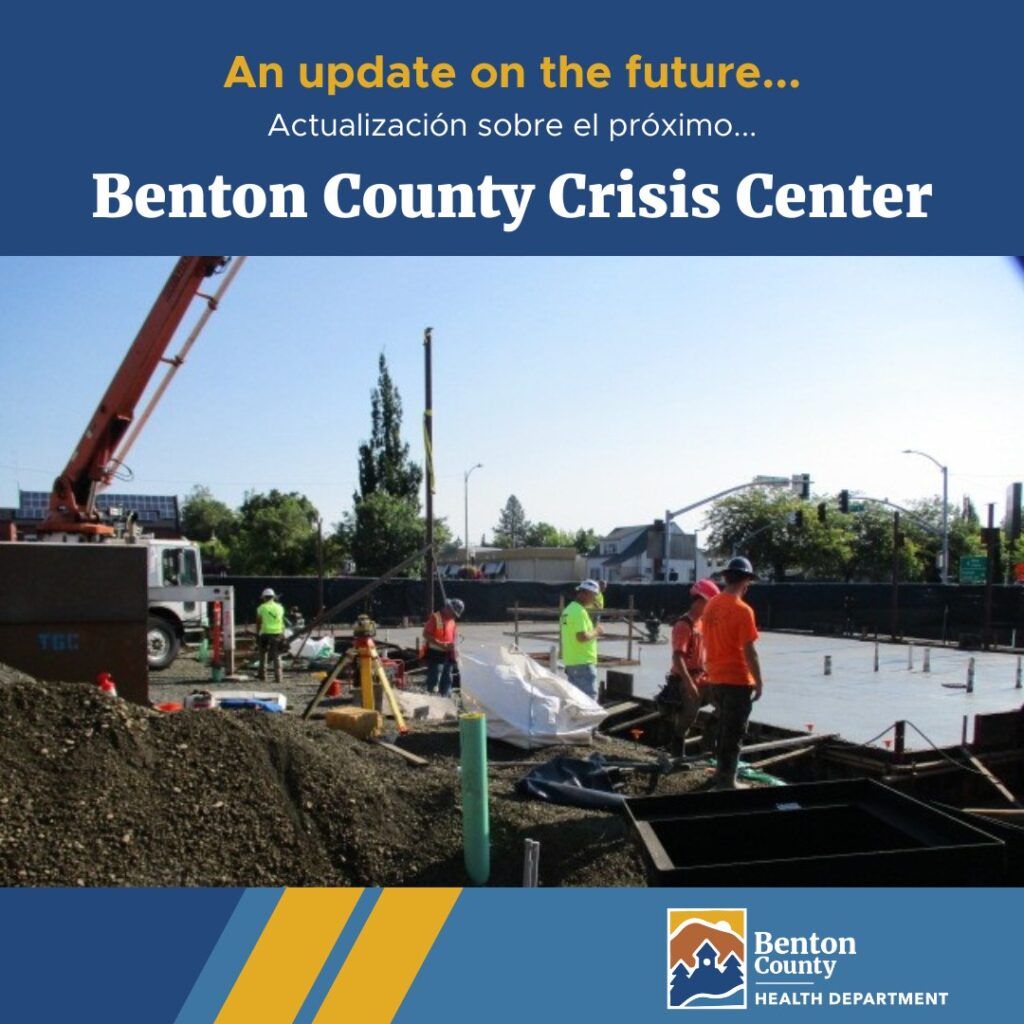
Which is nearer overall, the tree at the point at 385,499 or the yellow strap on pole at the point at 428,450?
the yellow strap on pole at the point at 428,450

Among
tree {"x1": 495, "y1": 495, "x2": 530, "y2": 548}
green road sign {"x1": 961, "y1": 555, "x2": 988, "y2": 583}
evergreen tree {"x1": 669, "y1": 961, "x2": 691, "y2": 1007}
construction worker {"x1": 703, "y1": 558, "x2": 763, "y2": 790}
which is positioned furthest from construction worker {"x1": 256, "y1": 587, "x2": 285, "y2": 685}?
tree {"x1": 495, "y1": 495, "x2": 530, "y2": 548}

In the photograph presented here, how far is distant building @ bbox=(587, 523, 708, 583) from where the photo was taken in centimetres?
7157

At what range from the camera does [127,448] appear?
687 inches

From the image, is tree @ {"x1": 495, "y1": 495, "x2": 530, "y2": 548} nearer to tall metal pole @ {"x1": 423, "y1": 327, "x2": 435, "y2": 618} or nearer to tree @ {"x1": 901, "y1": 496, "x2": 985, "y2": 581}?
tree @ {"x1": 901, "y1": 496, "x2": 985, "y2": 581}

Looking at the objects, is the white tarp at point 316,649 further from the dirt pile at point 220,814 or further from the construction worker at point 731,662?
the construction worker at point 731,662

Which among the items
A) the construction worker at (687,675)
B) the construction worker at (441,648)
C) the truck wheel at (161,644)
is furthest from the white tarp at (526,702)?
the truck wheel at (161,644)

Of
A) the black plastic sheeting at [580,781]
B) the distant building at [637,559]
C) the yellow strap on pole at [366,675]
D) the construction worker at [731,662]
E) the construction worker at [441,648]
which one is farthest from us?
the distant building at [637,559]

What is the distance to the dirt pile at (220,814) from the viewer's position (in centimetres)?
497

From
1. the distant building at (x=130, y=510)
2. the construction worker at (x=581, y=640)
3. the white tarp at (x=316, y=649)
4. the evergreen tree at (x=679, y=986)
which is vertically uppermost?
the distant building at (x=130, y=510)

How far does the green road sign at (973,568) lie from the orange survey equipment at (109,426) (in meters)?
33.1

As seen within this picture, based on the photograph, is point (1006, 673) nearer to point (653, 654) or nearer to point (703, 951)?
point (653, 654)

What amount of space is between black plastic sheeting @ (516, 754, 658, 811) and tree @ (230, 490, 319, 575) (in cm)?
4536
